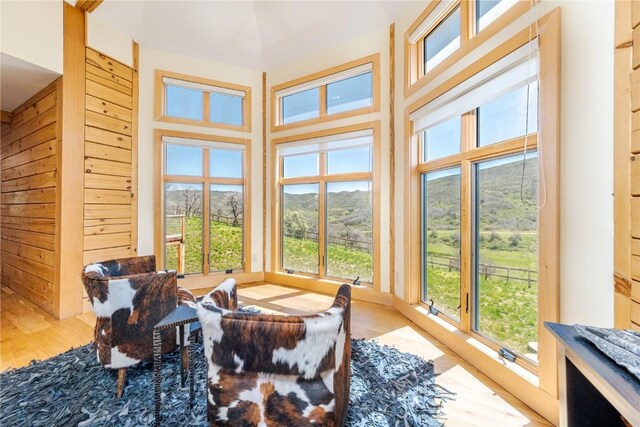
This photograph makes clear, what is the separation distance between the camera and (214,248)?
4.28 m

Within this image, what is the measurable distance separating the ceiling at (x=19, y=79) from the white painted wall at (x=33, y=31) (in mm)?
79

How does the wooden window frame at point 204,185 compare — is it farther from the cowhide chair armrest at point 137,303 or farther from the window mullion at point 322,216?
the cowhide chair armrest at point 137,303

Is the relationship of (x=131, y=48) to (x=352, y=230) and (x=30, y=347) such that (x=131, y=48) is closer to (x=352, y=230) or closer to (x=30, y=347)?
(x=30, y=347)

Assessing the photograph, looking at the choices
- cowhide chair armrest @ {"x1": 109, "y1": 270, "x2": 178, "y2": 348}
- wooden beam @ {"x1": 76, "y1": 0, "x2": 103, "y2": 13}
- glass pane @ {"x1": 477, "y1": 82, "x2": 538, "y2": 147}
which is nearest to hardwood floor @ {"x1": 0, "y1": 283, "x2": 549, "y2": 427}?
cowhide chair armrest @ {"x1": 109, "y1": 270, "x2": 178, "y2": 348}

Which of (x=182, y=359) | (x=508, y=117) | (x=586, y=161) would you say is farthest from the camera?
(x=508, y=117)

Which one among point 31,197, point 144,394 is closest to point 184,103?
point 31,197

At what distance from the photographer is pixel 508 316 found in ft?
6.38

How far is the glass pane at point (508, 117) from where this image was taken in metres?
1.68

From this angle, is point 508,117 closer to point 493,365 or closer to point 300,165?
point 493,365

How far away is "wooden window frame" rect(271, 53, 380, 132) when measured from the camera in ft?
11.4

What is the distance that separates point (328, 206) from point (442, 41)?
243cm

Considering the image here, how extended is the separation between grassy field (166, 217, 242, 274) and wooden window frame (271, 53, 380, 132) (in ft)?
6.26

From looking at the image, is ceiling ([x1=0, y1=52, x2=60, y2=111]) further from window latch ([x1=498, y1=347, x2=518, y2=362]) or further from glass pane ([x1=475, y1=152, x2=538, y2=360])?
window latch ([x1=498, y1=347, x2=518, y2=362])

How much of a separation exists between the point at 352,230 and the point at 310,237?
0.75m
